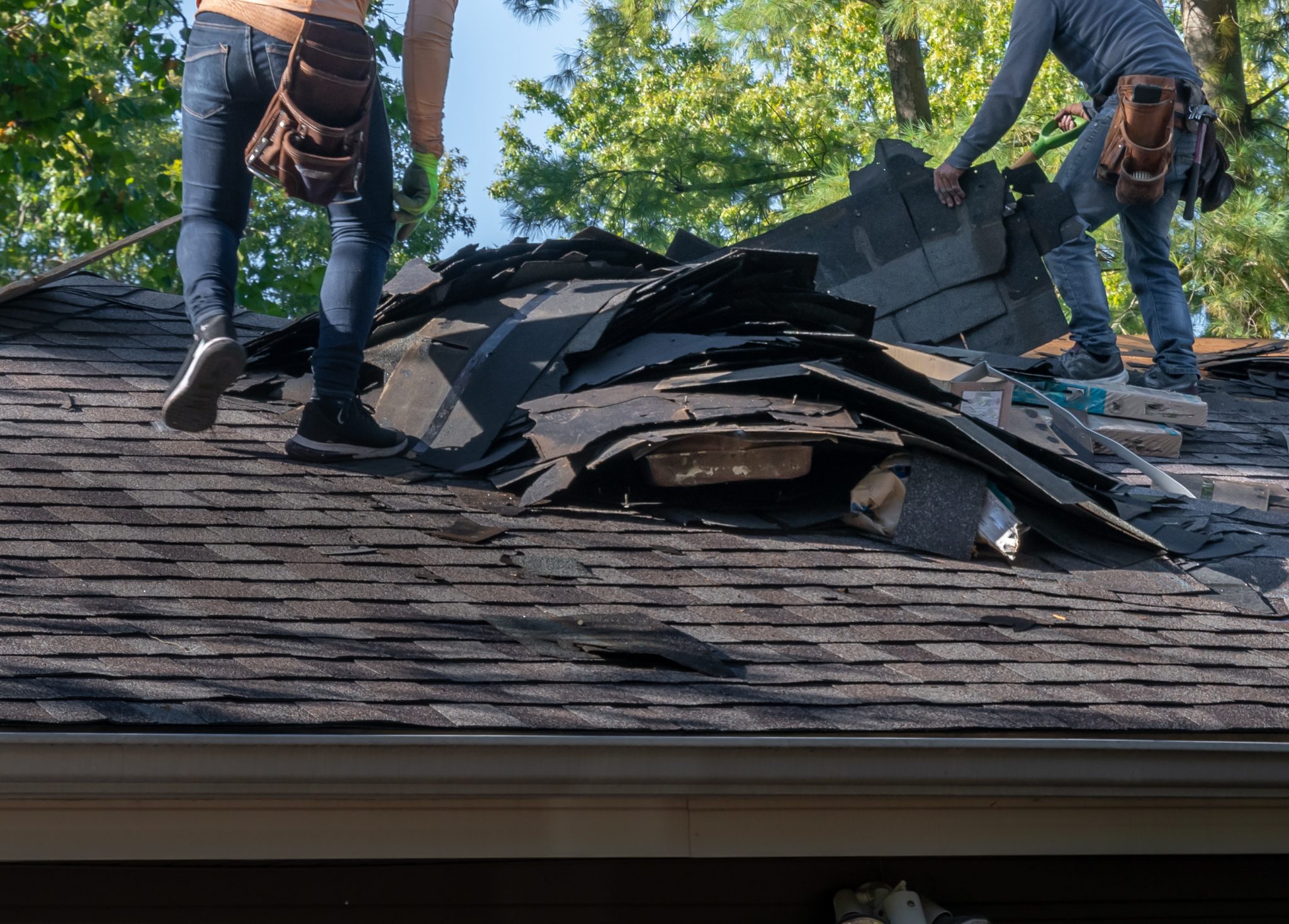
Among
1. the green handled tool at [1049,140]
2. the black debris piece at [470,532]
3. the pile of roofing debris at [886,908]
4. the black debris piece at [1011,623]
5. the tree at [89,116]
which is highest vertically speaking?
the tree at [89,116]

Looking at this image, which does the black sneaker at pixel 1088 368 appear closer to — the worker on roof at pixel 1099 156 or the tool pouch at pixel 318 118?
the worker on roof at pixel 1099 156

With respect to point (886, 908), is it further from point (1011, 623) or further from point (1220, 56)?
point (1220, 56)

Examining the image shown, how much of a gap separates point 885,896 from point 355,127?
2.68 meters

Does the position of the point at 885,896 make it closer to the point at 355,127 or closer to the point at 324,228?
the point at 355,127

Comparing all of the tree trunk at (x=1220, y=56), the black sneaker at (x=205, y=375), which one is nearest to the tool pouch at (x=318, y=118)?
the black sneaker at (x=205, y=375)

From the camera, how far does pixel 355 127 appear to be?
433cm

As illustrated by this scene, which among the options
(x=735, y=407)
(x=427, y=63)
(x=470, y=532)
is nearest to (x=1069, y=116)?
(x=735, y=407)

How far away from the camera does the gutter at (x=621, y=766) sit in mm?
2506

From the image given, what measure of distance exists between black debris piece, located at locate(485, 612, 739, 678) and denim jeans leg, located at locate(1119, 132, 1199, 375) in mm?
4106

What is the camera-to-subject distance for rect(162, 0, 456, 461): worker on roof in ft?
14.3

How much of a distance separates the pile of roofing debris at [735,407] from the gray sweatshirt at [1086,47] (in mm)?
1155

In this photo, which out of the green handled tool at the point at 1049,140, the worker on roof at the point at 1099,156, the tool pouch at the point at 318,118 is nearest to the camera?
the tool pouch at the point at 318,118

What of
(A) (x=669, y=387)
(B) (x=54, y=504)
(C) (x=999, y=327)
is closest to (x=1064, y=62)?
(C) (x=999, y=327)

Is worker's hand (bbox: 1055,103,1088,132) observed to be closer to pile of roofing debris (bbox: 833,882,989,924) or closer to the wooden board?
the wooden board
